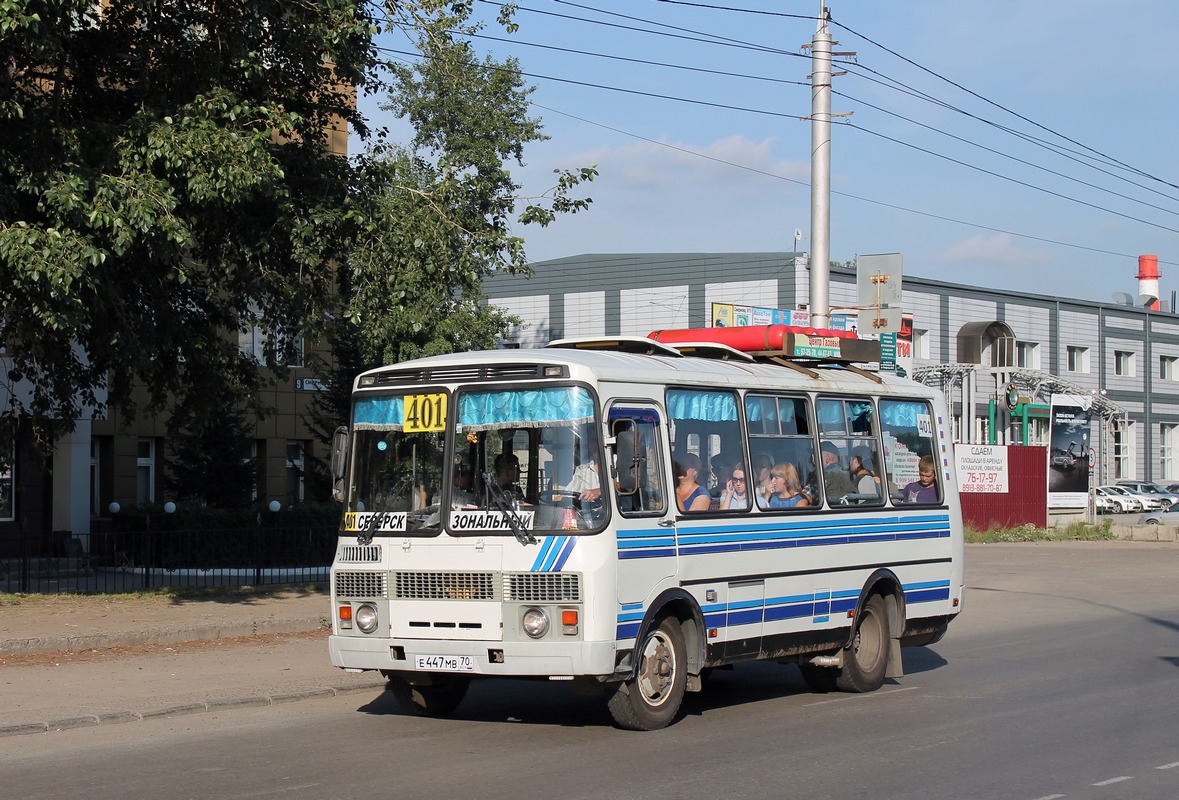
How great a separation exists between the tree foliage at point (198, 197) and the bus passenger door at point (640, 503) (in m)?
6.04

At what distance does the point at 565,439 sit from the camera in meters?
9.68

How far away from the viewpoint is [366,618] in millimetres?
10141

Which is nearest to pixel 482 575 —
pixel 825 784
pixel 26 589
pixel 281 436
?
pixel 825 784

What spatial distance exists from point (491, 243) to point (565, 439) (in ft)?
22.9

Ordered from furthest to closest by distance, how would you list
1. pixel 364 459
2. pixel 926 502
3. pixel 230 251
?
1. pixel 230 251
2. pixel 926 502
3. pixel 364 459

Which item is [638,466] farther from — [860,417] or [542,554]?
[860,417]

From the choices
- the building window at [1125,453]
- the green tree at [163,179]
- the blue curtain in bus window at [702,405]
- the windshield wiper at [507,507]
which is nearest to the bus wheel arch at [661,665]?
the windshield wiper at [507,507]

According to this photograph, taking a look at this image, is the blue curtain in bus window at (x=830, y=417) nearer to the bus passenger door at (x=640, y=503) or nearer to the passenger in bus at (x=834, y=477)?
the passenger in bus at (x=834, y=477)

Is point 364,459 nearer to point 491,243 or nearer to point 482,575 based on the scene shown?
point 482,575

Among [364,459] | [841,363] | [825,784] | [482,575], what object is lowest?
[825,784]

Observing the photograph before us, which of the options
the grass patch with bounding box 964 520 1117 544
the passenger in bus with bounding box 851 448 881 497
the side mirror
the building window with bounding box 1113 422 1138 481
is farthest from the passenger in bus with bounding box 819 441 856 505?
the building window with bounding box 1113 422 1138 481

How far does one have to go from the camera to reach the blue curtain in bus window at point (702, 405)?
10.5m

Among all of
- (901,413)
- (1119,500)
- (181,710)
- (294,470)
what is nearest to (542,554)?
(181,710)

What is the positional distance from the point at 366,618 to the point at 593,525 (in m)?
1.95
